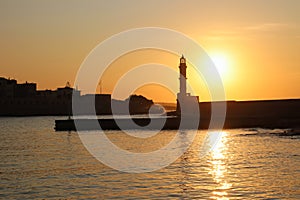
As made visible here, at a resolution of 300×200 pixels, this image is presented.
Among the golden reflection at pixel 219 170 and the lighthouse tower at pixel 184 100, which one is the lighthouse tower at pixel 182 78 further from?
the golden reflection at pixel 219 170

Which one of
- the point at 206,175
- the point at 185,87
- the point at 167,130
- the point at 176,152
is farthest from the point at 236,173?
the point at 185,87

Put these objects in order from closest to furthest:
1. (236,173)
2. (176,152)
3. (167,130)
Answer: (236,173) → (176,152) → (167,130)

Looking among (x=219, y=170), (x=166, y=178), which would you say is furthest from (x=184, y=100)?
(x=166, y=178)

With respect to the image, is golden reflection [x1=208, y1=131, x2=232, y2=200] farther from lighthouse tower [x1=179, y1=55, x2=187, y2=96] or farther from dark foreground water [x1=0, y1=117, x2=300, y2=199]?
lighthouse tower [x1=179, y1=55, x2=187, y2=96]

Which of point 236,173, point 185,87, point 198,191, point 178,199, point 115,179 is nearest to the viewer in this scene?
point 178,199

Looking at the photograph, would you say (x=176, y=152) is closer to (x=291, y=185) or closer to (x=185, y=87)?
(x=291, y=185)

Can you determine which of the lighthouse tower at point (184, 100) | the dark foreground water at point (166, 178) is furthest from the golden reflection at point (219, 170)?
the lighthouse tower at point (184, 100)

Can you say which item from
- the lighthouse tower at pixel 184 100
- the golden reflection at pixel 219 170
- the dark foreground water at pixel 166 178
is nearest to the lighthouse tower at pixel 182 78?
the lighthouse tower at pixel 184 100

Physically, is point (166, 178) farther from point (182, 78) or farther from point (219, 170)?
point (182, 78)

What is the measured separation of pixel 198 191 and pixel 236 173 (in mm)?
6683

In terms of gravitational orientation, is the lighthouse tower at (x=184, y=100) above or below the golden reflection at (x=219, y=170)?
above

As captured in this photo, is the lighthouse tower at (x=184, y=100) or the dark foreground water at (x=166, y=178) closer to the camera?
the dark foreground water at (x=166, y=178)

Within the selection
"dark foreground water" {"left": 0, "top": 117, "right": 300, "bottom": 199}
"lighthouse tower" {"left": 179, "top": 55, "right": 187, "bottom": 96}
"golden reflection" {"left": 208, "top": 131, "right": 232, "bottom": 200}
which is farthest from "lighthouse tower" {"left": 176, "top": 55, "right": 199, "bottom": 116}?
"dark foreground water" {"left": 0, "top": 117, "right": 300, "bottom": 199}

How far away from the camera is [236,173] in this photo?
32.1m
